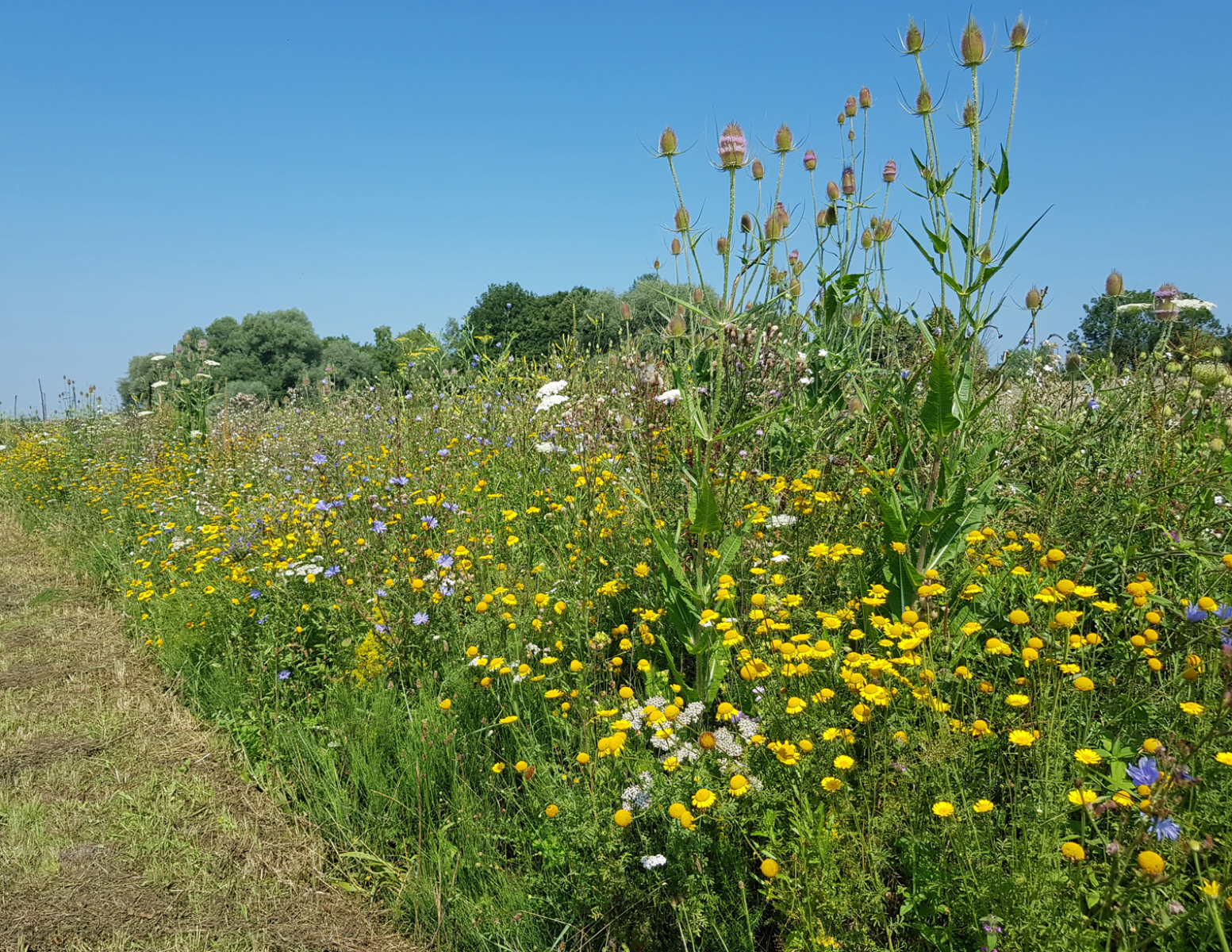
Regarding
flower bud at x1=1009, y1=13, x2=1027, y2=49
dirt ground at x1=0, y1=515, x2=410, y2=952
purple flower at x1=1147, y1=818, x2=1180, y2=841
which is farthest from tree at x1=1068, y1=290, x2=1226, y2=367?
dirt ground at x1=0, y1=515, x2=410, y2=952

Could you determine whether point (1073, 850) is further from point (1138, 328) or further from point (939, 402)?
point (1138, 328)

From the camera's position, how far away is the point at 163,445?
8.63 metres

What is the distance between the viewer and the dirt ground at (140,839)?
2334mm

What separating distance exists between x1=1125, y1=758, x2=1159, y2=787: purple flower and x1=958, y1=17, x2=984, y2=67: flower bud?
2.40 m

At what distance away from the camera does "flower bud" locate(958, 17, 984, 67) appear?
264 cm

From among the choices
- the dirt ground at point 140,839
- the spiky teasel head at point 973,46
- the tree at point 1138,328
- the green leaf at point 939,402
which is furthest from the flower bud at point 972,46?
the dirt ground at point 140,839

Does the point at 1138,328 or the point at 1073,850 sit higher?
the point at 1138,328

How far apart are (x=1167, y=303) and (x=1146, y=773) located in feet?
12.1

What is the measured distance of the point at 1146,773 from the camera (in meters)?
1.44

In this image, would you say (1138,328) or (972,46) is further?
(1138,328)

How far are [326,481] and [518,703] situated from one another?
2.62m

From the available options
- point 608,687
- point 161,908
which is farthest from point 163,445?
point 608,687

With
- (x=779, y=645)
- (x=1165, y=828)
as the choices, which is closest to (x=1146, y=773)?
(x=1165, y=828)

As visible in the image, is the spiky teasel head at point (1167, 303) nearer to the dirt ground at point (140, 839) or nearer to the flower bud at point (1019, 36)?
the flower bud at point (1019, 36)
